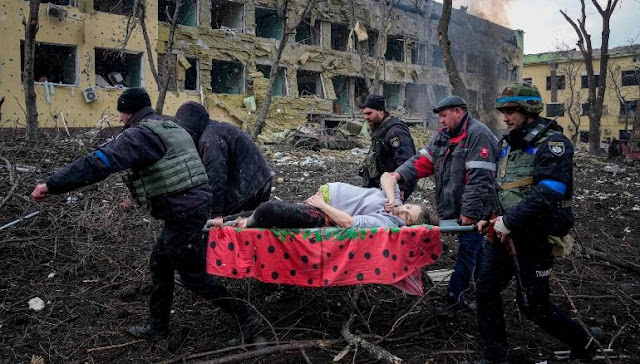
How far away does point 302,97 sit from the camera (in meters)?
24.5

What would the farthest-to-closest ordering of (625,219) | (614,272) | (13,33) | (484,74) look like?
(484,74)
(13,33)
(625,219)
(614,272)

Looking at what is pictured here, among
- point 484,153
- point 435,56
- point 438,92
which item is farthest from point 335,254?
point 435,56

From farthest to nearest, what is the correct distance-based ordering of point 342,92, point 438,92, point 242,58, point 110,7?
point 438,92, point 342,92, point 242,58, point 110,7

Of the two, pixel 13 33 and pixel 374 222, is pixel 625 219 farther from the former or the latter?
pixel 13 33

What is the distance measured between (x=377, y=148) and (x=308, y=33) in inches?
918

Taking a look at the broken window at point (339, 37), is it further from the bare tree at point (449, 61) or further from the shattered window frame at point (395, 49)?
the bare tree at point (449, 61)

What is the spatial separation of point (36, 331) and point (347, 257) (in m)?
2.44

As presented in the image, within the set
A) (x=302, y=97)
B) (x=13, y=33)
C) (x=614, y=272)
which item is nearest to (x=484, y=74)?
(x=302, y=97)

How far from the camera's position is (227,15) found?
77.3 feet

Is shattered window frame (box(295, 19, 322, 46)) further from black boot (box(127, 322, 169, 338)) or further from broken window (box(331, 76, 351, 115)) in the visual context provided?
black boot (box(127, 322, 169, 338))

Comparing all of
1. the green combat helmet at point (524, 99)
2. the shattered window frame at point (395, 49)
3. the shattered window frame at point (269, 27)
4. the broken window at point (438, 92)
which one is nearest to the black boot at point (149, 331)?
the green combat helmet at point (524, 99)

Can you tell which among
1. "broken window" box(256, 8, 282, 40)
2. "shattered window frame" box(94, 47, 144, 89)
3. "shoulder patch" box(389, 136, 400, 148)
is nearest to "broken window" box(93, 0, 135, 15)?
"shattered window frame" box(94, 47, 144, 89)

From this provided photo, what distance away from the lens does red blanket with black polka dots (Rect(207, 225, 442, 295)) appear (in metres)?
3.46

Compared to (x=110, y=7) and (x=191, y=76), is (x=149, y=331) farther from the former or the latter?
(x=191, y=76)
